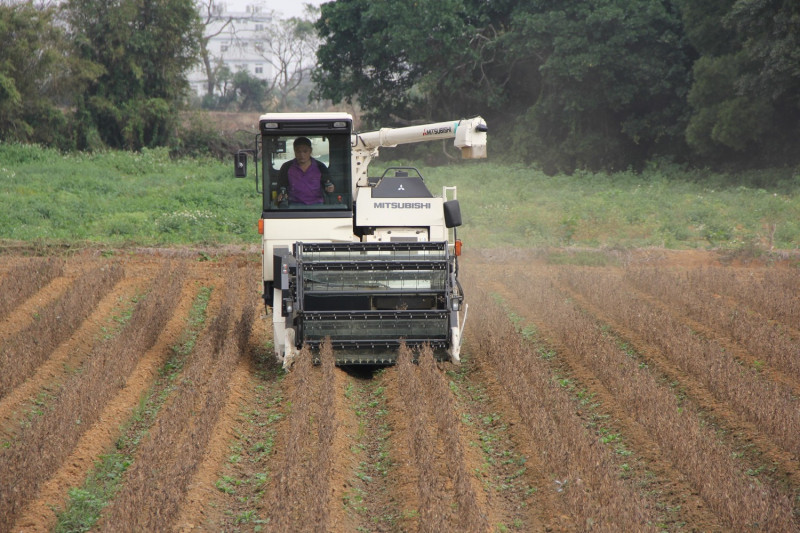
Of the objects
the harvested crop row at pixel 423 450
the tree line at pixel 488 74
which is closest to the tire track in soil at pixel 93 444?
the harvested crop row at pixel 423 450

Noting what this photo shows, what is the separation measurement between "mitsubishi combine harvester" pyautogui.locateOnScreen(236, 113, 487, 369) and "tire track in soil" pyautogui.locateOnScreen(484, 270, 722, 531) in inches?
60.4

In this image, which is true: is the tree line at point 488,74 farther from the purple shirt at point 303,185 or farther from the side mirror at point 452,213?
the purple shirt at point 303,185

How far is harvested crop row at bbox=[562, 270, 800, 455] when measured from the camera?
8062 mm

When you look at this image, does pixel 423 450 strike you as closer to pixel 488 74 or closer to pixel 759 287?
pixel 759 287

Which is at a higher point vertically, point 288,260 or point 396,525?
point 288,260

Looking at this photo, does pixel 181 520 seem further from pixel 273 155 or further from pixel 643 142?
pixel 643 142

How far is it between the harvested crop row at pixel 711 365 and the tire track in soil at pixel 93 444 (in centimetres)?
578

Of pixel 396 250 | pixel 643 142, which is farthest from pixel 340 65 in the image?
pixel 396 250

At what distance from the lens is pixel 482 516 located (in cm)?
623

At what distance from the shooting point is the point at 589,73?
3784cm

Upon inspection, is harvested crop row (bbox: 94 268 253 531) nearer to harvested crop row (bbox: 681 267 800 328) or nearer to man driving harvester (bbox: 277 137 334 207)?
man driving harvester (bbox: 277 137 334 207)

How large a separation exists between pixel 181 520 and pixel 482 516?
6.87 feet

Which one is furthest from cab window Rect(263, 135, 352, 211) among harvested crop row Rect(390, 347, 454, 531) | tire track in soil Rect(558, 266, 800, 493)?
tire track in soil Rect(558, 266, 800, 493)

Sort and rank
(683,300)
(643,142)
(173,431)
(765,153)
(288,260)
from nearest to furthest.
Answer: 1. (173,431)
2. (288,260)
3. (683,300)
4. (765,153)
5. (643,142)
